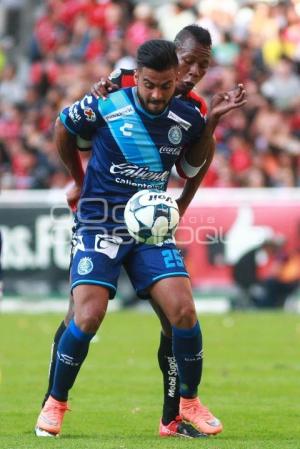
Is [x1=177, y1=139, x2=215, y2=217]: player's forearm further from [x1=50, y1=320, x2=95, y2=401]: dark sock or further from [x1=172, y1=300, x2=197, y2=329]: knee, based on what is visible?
[x1=50, y1=320, x2=95, y2=401]: dark sock

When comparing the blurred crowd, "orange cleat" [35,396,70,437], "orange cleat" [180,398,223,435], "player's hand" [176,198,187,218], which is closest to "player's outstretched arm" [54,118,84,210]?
"player's hand" [176,198,187,218]

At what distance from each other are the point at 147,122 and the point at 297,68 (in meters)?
13.5

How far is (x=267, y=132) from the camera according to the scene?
66.0 ft

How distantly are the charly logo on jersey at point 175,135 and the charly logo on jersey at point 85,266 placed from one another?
0.92 metres

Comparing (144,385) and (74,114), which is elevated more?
(74,114)

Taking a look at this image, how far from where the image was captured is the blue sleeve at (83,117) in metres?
7.89

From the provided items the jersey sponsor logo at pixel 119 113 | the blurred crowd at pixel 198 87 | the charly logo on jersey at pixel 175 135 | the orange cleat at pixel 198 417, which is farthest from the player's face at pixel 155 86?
the blurred crowd at pixel 198 87

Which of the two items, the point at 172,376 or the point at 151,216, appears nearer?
the point at 151,216

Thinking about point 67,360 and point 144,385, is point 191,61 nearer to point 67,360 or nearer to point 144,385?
point 67,360

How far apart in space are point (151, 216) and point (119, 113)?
0.68 meters

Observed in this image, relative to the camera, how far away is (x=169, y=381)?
8.28 meters

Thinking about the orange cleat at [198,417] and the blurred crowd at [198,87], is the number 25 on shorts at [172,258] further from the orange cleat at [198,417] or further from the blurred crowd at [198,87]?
the blurred crowd at [198,87]

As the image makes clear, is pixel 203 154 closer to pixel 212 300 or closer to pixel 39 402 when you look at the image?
pixel 39 402

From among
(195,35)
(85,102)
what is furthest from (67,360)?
(195,35)
